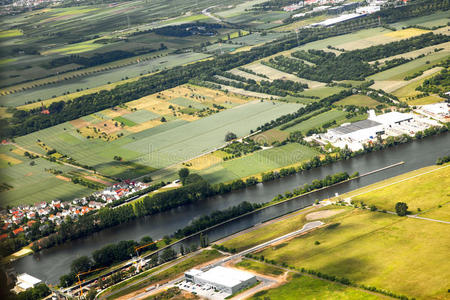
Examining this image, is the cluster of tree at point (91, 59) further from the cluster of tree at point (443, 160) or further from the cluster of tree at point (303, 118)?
the cluster of tree at point (443, 160)

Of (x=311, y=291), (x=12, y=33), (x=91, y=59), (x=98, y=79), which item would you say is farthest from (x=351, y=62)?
(x=311, y=291)

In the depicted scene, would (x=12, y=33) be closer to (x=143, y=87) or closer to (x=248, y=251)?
(x=143, y=87)

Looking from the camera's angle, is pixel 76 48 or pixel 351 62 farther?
pixel 76 48

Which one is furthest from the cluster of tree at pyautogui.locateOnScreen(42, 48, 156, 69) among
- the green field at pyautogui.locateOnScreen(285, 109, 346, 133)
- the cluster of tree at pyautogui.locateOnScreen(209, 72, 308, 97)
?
the green field at pyautogui.locateOnScreen(285, 109, 346, 133)

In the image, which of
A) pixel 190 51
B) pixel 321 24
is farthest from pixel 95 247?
pixel 321 24

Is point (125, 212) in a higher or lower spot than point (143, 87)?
lower

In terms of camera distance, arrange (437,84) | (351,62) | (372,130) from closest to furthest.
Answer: (372,130) < (437,84) < (351,62)

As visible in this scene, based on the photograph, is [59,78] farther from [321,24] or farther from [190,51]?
[321,24]

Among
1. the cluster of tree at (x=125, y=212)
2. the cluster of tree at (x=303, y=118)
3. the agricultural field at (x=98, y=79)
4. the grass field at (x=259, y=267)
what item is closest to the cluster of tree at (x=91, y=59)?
the agricultural field at (x=98, y=79)
